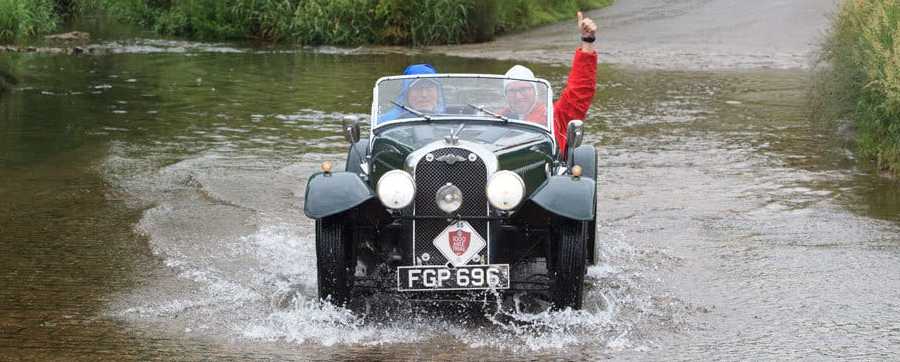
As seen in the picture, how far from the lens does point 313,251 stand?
30.1ft

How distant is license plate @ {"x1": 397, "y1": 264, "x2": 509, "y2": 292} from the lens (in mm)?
6980

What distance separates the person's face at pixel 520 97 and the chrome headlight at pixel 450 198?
52.3 inches

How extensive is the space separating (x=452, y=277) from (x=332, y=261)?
709 millimetres

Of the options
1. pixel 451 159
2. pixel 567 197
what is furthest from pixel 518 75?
pixel 567 197

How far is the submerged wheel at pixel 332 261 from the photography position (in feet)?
23.4

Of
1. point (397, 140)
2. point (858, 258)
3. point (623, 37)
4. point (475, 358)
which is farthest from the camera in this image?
point (623, 37)

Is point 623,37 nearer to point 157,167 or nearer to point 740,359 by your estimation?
point 157,167

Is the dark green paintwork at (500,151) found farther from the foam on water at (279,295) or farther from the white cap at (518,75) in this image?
the foam on water at (279,295)

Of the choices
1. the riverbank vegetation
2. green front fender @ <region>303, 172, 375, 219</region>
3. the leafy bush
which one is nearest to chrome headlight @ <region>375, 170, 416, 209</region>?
green front fender @ <region>303, 172, 375, 219</region>

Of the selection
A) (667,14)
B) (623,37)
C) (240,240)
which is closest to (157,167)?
(240,240)

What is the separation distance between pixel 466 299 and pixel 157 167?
6450mm

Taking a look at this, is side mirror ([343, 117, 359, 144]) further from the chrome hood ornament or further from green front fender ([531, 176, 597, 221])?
green front fender ([531, 176, 597, 221])

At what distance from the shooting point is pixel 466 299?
7160 mm

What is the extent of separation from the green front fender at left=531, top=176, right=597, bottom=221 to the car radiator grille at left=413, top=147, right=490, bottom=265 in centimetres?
32
